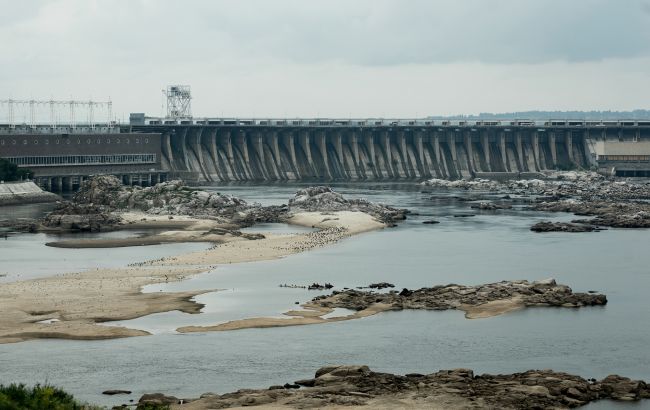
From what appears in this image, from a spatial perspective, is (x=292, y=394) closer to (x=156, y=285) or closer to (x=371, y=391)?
(x=371, y=391)

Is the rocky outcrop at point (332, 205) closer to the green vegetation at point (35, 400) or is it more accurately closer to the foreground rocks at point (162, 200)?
the foreground rocks at point (162, 200)

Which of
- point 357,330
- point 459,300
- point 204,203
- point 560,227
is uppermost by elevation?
point 204,203

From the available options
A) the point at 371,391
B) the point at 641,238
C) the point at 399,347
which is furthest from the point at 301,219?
the point at 371,391

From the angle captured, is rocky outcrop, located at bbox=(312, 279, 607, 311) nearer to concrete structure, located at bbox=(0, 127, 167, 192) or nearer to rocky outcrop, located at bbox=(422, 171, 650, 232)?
rocky outcrop, located at bbox=(422, 171, 650, 232)

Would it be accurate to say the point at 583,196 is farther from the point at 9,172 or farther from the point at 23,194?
the point at 9,172

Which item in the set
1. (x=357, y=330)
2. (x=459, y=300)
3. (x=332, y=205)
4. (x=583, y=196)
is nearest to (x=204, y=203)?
(x=332, y=205)

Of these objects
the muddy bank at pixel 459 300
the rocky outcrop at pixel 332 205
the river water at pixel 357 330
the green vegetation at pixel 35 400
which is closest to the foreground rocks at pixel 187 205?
the rocky outcrop at pixel 332 205
